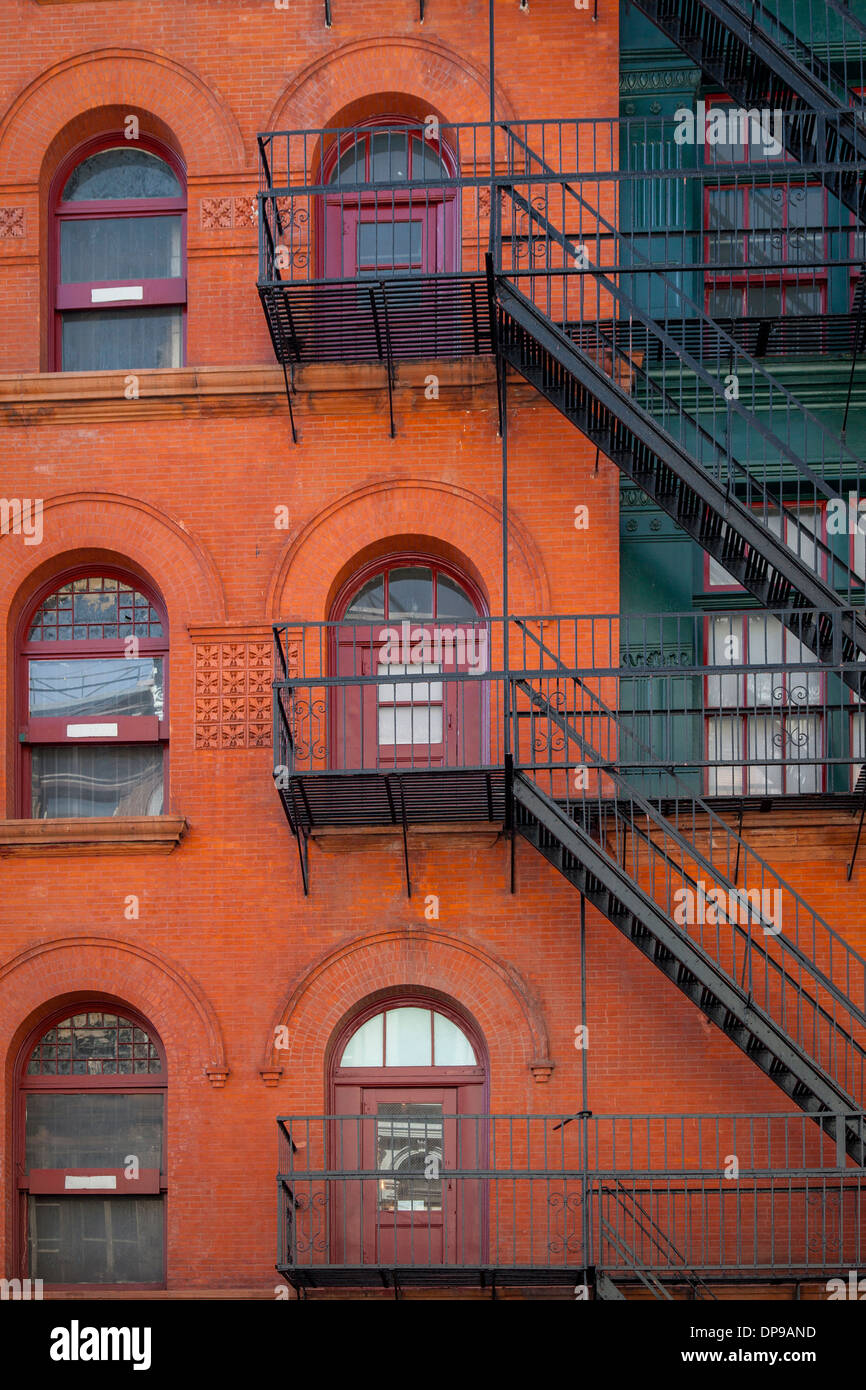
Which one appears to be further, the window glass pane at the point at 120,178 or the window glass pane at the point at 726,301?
the window glass pane at the point at 120,178

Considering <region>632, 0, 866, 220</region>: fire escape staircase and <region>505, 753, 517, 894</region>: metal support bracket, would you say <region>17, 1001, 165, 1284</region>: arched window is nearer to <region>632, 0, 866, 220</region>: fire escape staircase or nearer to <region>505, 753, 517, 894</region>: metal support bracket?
<region>505, 753, 517, 894</region>: metal support bracket

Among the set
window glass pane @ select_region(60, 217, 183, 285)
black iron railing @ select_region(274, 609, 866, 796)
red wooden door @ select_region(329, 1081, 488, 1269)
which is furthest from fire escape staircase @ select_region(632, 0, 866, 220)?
red wooden door @ select_region(329, 1081, 488, 1269)

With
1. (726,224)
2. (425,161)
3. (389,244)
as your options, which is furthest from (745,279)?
(389,244)

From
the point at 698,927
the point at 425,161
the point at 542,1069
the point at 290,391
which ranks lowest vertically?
the point at 542,1069

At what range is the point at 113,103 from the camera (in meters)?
19.2

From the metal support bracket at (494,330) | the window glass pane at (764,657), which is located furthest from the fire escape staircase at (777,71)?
the window glass pane at (764,657)

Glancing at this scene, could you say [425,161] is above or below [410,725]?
above

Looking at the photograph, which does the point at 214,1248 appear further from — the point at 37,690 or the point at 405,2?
the point at 405,2

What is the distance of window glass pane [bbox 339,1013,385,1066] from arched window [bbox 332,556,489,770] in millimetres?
2251

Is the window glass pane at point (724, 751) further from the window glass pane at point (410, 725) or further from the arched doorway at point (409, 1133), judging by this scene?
the arched doorway at point (409, 1133)

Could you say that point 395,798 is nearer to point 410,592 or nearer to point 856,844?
point 410,592

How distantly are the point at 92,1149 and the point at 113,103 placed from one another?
9575 millimetres

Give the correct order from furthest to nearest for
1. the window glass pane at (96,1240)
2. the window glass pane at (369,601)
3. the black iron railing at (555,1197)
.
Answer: the window glass pane at (369,601), the window glass pane at (96,1240), the black iron railing at (555,1197)

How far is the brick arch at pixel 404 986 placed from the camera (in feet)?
57.2
